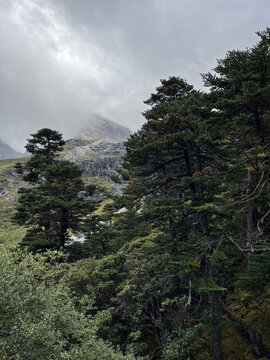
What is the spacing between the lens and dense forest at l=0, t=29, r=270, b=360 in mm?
7918

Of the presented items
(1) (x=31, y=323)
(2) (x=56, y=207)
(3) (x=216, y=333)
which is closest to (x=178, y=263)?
(3) (x=216, y=333)

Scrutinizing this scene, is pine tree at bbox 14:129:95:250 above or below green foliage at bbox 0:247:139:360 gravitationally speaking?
above

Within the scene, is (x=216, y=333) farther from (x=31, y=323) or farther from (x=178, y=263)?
(x=31, y=323)

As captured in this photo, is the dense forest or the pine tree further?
the pine tree

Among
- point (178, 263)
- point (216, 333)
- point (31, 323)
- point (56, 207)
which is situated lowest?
point (216, 333)

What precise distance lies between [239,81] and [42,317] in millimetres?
13640

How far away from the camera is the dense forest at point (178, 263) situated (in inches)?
312

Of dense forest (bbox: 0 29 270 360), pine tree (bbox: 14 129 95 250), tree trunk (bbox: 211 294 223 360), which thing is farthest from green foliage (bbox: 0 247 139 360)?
pine tree (bbox: 14 129 95 250)

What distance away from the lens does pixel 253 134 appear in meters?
12.4

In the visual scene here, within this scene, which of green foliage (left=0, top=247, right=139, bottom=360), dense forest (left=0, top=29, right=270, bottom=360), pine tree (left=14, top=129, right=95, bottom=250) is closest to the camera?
green foliage (left=0, top=247, right=139, bottom=360)

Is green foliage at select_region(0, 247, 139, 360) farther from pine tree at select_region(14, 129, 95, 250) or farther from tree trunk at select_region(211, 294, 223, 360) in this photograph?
pine tree at select_region(14, 129, 95, 250)

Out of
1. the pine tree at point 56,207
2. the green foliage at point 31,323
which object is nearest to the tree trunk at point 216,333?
the green foliage at point 31,323

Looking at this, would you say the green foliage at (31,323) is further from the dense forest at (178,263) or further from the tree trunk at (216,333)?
the tree trunk at (216,333)

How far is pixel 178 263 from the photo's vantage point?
10.6 metres
